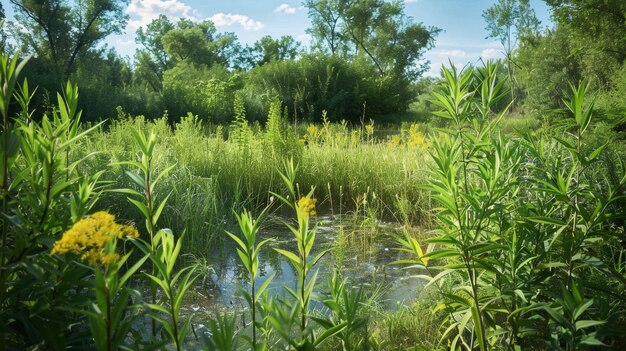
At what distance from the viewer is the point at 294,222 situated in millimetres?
4672

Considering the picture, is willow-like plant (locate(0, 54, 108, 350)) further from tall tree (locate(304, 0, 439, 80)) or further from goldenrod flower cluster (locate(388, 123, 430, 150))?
tall tree (locate(304, 0, 439, 80))

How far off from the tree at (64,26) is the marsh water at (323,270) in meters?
23.3

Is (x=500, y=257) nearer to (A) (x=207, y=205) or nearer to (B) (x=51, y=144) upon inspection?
(B) (x=51, y=144)

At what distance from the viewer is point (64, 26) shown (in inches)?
987

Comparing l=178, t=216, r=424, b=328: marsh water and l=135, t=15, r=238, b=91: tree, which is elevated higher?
l=135, t=15, r=238, b=91: tree

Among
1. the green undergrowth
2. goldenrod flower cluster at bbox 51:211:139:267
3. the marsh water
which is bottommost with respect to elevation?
the marsh water

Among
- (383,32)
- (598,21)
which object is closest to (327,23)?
(383,32)

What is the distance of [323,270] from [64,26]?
26593mm

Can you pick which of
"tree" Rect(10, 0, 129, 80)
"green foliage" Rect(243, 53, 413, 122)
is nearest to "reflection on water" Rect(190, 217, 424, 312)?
"green foliage" Rect(243, 53, 413, 122)

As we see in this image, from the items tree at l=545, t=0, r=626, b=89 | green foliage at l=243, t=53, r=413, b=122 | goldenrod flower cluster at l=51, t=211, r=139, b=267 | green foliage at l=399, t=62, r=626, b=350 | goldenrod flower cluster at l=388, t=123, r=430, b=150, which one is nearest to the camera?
goldenrod flower cluster at l=51, t=211, r=139, b=267

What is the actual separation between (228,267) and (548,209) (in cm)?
241

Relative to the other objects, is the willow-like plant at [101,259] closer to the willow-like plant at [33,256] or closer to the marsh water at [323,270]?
the willow-like plant at [33,256]

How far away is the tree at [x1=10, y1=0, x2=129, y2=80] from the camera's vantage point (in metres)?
23.9

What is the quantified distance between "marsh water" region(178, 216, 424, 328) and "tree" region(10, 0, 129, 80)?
23254 mm
